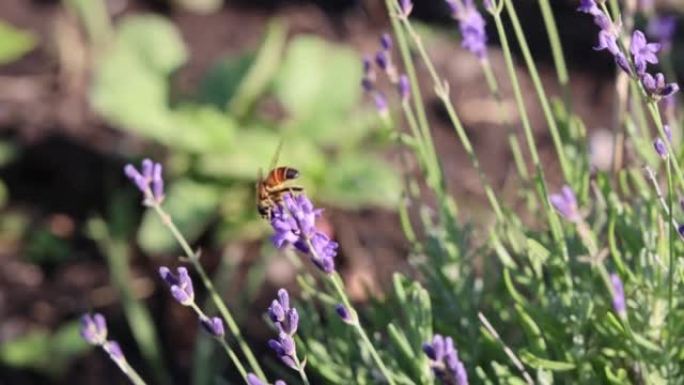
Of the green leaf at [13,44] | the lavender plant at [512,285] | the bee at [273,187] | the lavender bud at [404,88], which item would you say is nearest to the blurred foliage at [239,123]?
the green leaf at [13,44]

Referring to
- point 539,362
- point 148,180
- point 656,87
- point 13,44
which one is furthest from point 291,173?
point 13,44

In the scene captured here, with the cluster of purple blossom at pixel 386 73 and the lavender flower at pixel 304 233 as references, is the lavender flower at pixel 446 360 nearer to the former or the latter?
the lavender flower at pixel 304 233

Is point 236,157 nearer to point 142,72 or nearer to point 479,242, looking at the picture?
point 142,72

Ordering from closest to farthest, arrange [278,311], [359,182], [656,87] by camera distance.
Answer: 1. [656,87]
2. [278,311]
3. [359,182]

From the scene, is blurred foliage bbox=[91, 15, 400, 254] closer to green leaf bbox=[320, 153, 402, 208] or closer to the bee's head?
green leaf bbox=[320, 153, 402, 208]

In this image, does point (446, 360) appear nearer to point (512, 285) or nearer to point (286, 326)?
point (286, 326)

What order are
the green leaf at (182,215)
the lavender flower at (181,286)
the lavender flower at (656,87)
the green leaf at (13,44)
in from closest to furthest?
the lavender flower at (656,87) → the lavender flower at (181,286) → the green leaf at (182,215) → the green leaf at (13,44)

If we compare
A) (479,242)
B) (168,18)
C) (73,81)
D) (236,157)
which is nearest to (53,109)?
(73,81)
